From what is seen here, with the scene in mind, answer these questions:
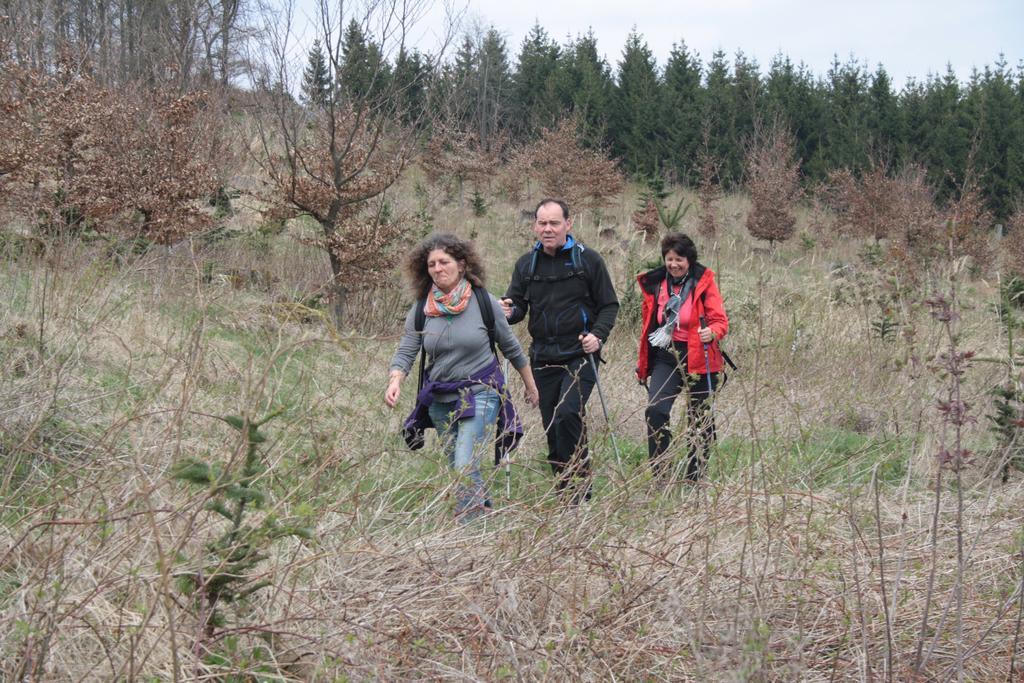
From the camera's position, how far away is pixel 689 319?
5.35 metres

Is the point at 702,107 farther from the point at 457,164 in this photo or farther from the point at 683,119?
the point at 457,164

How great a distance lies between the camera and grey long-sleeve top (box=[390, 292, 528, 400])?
181 inches

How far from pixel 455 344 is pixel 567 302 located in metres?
0.84

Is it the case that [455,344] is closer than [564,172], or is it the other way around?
[455,344]

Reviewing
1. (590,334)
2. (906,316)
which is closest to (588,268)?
(590,334)

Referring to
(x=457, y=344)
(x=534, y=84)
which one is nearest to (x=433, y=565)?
(x=457, y=344)

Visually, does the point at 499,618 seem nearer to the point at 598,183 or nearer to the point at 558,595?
the point at 558,595

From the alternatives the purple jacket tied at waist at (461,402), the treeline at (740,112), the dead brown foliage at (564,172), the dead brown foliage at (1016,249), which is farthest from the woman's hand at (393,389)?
the treeline at (740,112)

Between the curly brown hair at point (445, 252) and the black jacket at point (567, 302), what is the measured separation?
19.8 inches

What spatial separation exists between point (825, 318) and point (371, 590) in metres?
7.93

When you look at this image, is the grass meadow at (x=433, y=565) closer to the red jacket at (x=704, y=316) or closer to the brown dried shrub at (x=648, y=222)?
the red jacket at (x=704, y=316)

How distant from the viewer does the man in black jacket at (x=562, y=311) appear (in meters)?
5.09

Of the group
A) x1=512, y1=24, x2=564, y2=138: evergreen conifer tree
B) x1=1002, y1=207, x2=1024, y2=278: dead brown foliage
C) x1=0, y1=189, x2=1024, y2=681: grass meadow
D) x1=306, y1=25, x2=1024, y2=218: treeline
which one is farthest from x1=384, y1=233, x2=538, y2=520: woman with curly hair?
x1=512, y1=24, x2=564, y2=138: evergreen conifer tree

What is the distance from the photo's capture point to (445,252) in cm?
461
